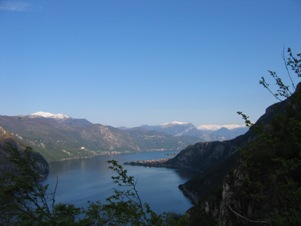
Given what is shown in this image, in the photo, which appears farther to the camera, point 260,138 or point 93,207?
point 93,207

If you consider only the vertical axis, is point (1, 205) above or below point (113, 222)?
above

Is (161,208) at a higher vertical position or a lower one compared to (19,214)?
lower

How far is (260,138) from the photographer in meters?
15.3

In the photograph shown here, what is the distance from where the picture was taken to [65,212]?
20.0 m

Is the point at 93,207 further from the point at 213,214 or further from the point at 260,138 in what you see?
the point at 213,214

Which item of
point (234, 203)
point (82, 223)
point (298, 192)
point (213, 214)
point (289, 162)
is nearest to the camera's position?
point (298, 192)

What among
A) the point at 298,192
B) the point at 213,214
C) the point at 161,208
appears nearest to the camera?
the point at 298,192

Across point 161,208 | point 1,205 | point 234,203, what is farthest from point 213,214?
point 1,205

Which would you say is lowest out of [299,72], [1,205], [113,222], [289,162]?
[113,222]

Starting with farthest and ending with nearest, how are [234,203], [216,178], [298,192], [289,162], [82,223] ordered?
[216,178]
[234,203]
[82,223]
[289,162]
[298,192]

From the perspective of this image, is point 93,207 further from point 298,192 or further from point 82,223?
point 298,192

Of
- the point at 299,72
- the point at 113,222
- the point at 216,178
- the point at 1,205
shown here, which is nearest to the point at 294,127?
the point at 299,72

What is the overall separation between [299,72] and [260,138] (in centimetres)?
348

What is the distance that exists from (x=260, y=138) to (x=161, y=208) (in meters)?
150
